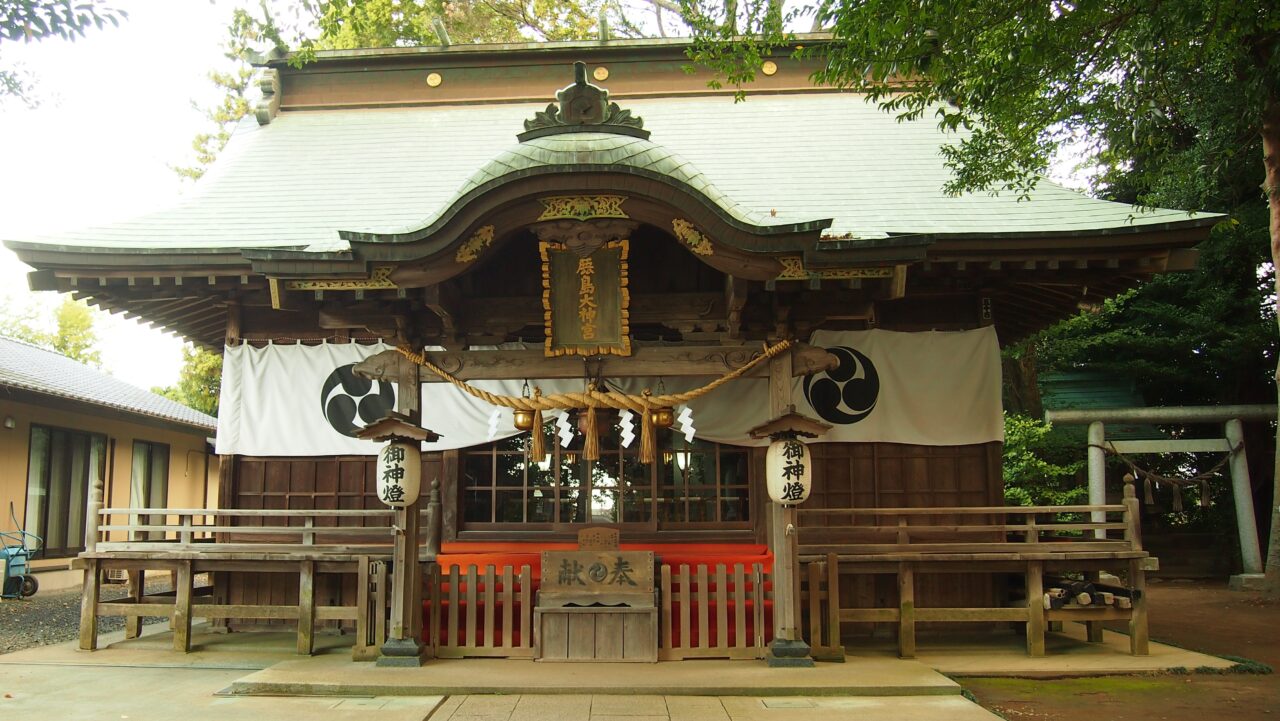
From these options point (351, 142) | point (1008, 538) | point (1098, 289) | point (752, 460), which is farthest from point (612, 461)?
point (351, 142)

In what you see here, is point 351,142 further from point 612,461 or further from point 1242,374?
point 1242,374

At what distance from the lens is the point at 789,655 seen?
24.8 feet

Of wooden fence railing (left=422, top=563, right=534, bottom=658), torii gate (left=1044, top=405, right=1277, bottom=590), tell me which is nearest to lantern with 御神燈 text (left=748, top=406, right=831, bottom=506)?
wooden fence railing (left=422, top=563, right=534, bottom=658)

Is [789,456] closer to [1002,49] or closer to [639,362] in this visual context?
[639,362]

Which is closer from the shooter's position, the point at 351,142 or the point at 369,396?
the point at 369,396

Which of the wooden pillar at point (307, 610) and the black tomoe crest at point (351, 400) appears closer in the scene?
the wooden pillar at point (307, 610)

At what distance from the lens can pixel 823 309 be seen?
8.09 metres

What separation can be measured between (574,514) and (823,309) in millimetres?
3615

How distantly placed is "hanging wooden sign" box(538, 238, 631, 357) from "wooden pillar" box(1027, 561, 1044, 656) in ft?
14.7

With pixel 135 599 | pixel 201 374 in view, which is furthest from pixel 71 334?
pixel 135 599

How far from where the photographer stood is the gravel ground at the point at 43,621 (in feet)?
32.2

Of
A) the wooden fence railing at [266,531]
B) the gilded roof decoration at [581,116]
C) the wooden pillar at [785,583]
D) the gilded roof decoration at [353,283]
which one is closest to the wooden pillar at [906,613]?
the wooden pillar at [785,583]

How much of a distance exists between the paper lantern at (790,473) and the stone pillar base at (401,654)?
328cm

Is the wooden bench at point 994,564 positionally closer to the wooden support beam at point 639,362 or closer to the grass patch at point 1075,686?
the grass patch at point 1075,686
